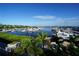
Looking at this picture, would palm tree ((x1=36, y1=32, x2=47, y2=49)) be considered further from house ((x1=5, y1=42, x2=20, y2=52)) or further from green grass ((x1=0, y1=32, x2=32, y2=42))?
house ((x1=5, y1=42, x2=20, y2=52))

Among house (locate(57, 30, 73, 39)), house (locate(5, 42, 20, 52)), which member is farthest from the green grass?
house (locate(57, 30, 73, 39))

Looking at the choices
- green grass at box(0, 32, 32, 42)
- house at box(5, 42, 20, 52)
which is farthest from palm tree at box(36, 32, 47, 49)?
house at box(5, 42, 20, 52)

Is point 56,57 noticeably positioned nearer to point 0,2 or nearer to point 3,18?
point 3,18

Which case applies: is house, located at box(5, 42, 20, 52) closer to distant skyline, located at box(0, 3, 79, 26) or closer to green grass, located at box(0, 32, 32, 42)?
green grass, located at box(0, 32, 32, 42)

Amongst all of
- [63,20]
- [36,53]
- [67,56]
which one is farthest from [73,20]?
[36,53]

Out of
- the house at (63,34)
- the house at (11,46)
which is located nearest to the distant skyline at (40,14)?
the house at (63,34)

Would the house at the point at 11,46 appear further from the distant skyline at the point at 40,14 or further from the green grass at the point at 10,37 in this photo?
the distant skyline at the point at 40,14

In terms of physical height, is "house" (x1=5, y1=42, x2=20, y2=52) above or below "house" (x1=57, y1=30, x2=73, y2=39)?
below

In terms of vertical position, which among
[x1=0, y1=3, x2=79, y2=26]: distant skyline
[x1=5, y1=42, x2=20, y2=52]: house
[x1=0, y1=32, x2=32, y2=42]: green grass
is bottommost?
[x1=5, y1=42, x2=20, y2=52]: house
